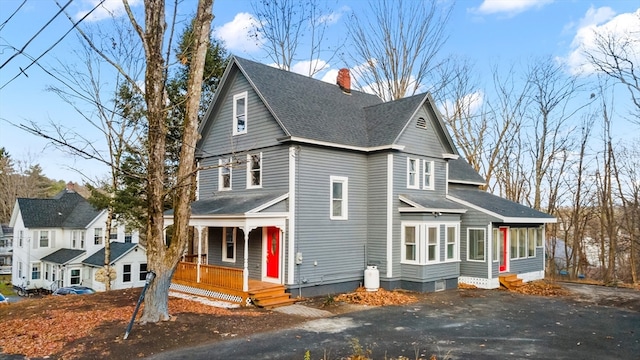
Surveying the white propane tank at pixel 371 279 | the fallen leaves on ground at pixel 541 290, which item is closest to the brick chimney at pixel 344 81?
the white propane tank at pixel 371 279

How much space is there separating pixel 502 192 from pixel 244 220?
2608cm

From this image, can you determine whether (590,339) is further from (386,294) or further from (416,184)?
(416,184)

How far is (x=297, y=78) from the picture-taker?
1858cm

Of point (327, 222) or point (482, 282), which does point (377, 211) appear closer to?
point (327, 222)

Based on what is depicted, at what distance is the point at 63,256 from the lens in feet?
121

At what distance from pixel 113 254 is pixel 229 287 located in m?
23.9

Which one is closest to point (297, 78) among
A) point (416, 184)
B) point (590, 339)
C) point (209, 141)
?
point (209, 141)

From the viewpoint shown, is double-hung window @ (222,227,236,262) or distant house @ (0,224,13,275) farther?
distant house @ (0,224,13,275)

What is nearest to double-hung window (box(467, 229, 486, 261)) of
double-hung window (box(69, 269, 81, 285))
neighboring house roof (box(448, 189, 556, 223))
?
neighboring house roof (box(448, 189, 556, 223))

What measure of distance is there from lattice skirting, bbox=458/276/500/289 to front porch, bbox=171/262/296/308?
797 cm

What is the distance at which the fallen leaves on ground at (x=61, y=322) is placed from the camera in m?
9.01

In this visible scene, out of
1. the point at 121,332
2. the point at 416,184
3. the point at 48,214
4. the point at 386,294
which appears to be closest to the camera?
the point at 121,332

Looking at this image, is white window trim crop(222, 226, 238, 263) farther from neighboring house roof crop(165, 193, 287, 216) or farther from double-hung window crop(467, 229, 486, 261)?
double-hung window crop(467, 229, 486, 261)

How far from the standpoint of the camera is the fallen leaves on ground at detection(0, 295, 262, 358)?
29.6 feet
